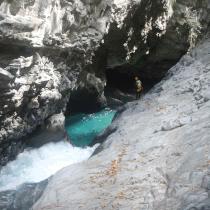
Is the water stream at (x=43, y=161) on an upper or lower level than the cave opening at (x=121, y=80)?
lower

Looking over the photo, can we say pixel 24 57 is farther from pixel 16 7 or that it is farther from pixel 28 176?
pixel 28 176

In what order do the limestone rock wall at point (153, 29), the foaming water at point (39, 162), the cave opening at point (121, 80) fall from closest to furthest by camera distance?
1. the foaming water at point (39, 162)
2. the limestone rock wall at point (153, 29)
3. the cave opening at point (121, 80)

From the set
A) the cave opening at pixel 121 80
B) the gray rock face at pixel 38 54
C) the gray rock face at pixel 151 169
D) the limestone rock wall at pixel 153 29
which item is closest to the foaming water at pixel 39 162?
the gray rock face at pixel 38 54

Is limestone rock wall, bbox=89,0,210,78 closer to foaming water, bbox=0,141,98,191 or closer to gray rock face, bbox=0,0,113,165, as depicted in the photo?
gray rock face, bbox=0,0,113,165

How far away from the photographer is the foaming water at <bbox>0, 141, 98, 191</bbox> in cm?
748

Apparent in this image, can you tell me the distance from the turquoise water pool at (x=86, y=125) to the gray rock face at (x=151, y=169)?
17.1 ft

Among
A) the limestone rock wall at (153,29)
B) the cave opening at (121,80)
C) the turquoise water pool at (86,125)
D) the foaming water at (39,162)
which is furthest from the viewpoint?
the cave opening at (121,80)

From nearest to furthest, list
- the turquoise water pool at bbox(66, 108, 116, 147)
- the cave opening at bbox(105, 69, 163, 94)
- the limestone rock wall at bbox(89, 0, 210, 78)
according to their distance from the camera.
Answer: the limestone rock wall at bbox(89, 0, 210, 78)
the turquoise water pool at bbox(66, 108, 116, 147)
the cave opening at bbox(105, 69, 163, 94)

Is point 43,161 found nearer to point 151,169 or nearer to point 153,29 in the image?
point 151,169

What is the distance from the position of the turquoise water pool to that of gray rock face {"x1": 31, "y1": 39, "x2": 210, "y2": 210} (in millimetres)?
5209

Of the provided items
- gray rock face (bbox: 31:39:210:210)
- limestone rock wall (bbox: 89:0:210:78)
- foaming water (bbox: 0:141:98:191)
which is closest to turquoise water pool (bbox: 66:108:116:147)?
foaming water (bbox: 0:141:98:191)

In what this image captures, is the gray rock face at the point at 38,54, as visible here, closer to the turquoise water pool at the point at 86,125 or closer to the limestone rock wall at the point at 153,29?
the limestone rock wall at the point at 153,29

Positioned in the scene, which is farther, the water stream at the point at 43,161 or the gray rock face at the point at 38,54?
the water stream at the point at 43,161

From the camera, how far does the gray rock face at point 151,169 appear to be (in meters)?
3.17
